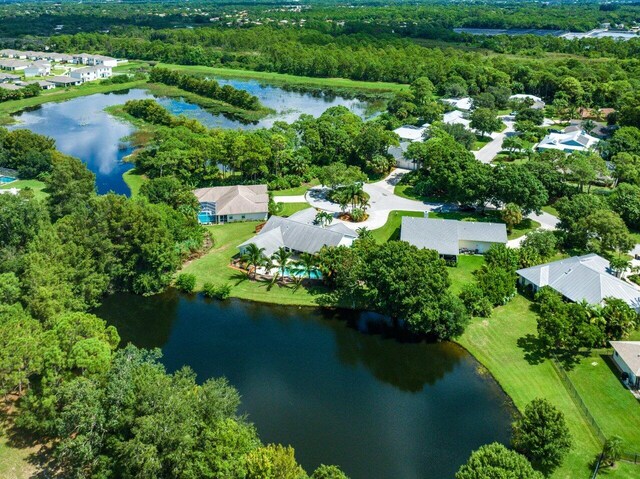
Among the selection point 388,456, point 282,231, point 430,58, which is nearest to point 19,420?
point 388,456

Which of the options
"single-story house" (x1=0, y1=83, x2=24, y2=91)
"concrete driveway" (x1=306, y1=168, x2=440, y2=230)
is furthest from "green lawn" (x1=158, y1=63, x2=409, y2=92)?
"concrete driveway" (x1=306, y1=168, x2=440, y2=230)

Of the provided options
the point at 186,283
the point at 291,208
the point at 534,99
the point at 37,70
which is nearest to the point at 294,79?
the point at 534,99

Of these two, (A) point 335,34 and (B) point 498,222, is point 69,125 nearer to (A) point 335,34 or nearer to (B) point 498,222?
(B) point 498,222

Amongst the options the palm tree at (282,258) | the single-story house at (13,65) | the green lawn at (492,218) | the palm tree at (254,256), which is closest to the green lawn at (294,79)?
the single-story house at (13,65)

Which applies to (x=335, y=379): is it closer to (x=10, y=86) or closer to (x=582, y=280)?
(x=582, y=280)

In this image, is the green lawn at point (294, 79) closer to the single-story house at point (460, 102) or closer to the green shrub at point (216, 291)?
the single-story house at point (460, 102)

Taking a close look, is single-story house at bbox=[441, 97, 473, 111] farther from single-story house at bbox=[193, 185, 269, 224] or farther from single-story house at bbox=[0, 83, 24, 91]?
single-story house at bbox=[0, 83, 24, 91]
